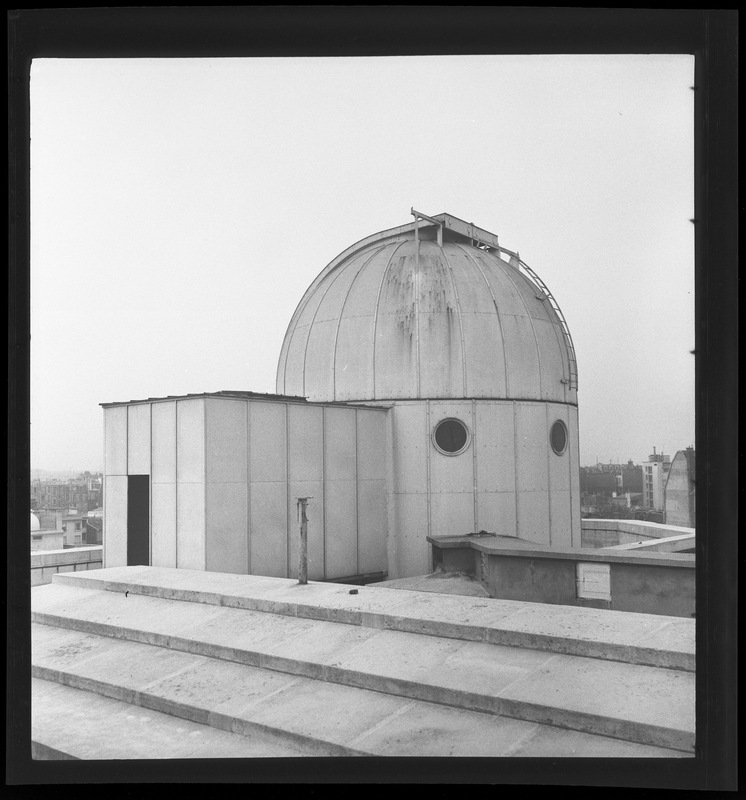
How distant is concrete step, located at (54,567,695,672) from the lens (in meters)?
6.89

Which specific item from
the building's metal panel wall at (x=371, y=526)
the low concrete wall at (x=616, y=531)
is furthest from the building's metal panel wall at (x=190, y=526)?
the low concrete wall at (x=616, y=531)

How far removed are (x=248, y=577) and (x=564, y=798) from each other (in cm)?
696

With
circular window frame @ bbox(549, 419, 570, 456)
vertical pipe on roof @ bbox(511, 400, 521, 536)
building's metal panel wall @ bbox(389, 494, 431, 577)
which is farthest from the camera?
circular window frame @ bbox(549, 419, 570, 456)

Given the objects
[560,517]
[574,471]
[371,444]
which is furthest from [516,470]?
[371,444]

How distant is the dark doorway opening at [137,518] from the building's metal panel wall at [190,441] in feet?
6.64

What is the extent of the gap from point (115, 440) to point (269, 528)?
3912mm

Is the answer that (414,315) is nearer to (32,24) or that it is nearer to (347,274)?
(347,274)

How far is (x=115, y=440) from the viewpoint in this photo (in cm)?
1554

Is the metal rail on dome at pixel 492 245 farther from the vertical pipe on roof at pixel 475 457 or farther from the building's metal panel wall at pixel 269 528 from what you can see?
the building's metal panel wall at pixel 269 528

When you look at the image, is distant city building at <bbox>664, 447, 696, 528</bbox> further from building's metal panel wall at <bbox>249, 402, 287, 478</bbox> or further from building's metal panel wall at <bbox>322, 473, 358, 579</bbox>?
building's metal panel wall at <bbox>249, 402, 287, 478</bbox>

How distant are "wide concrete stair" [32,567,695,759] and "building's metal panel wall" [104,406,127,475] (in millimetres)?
6174

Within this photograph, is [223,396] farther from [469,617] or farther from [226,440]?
[469,617]

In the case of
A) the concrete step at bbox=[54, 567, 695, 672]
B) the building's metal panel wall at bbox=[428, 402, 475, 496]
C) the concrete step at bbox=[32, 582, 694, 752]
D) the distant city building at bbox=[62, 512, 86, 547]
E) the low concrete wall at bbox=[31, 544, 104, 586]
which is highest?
the building's metal panel wall at bbox=[428, 402, 475, 496]

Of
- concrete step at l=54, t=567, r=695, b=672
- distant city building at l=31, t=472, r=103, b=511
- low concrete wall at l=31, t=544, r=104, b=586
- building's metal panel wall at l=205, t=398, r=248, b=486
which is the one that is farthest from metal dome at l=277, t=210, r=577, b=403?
distant city building at l=31, t=472, r=103, b=511
